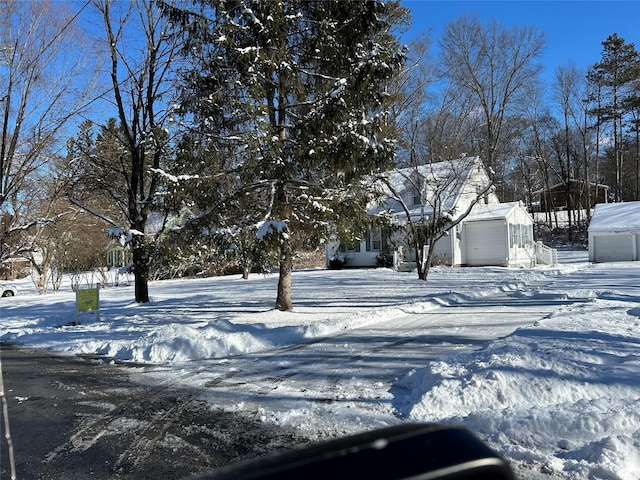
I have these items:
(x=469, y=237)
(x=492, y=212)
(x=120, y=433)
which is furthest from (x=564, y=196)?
(x=120, y=433)

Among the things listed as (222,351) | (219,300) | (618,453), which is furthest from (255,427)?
(219,300)

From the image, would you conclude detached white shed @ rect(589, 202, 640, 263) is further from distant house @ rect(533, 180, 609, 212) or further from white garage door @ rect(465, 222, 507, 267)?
distant house @ rect(533, 180, 609, 212)

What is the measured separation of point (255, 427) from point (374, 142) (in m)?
7.53

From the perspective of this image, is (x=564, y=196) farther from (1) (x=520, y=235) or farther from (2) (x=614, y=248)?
(1) (x=520, y=235)

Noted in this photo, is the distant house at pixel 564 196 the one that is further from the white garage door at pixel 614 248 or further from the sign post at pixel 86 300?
the sign post at pixel 86 300

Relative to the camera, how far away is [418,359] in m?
7.57

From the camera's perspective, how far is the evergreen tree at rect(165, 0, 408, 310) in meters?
10.6

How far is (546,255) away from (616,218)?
7.39 meters

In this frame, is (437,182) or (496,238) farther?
(496,238)

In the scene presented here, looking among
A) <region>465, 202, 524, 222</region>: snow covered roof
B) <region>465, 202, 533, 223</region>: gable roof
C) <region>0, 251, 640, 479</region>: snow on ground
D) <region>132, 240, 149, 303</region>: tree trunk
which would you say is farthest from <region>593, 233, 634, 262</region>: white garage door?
<region>132, 240, 149, 303</region>: tree trunk

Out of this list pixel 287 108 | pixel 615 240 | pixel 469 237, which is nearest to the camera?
pixel 287 108

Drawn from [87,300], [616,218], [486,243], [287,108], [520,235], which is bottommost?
[87,300]

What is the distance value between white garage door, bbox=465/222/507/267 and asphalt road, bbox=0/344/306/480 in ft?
86.4

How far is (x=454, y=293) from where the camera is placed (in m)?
15.6
